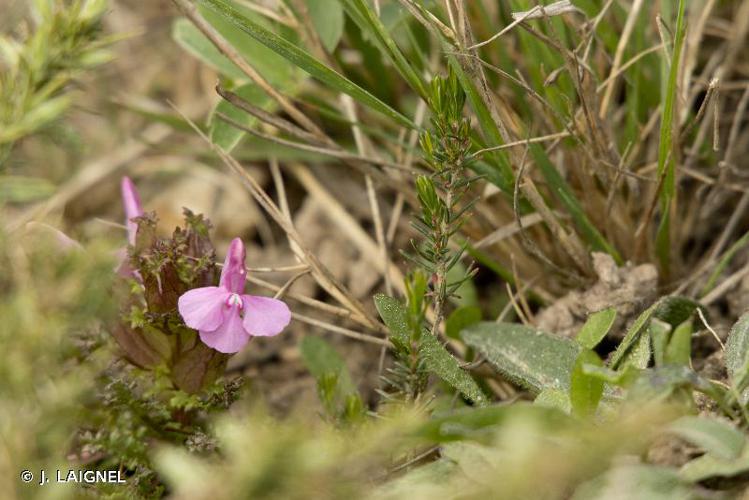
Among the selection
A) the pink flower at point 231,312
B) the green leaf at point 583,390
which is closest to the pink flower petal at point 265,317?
the pink flower at point 231,312

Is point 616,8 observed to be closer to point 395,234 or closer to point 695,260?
point 695,260

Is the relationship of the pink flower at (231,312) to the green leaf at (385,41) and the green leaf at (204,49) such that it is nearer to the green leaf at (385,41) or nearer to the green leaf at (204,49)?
the green leaf at (385,41)

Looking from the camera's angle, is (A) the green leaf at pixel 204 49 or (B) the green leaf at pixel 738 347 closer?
(B) the green leaf at pixel 738 347

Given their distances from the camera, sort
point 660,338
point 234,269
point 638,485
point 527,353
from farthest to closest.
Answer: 1. point 527,353
2. point 234,269
3. point 660,338
4. point 638,485

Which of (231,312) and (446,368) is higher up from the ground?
(231,312)

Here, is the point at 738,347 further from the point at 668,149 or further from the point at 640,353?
the point at 668,149

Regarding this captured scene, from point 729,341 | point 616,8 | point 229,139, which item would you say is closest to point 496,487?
point 729,341

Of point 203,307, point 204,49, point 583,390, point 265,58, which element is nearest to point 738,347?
point 583,390
